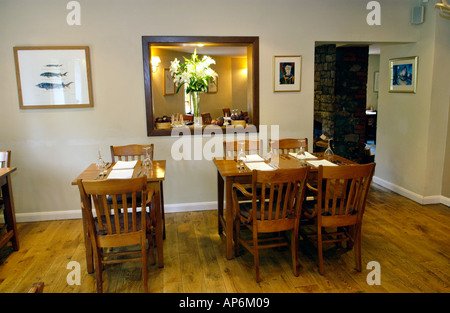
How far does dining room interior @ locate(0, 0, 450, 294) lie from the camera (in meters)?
3.08

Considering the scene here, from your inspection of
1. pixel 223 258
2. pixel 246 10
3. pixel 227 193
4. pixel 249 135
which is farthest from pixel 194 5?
pixel 223 258

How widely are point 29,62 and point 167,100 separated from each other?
4084mm

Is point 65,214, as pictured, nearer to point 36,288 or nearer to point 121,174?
point 121,174

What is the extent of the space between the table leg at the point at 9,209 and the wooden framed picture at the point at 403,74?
186 inches

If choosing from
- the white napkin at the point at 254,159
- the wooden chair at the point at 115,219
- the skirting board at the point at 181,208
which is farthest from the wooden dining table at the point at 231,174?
the skirting board at the point at 181,208

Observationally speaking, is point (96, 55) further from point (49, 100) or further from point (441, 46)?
point (441, 46)

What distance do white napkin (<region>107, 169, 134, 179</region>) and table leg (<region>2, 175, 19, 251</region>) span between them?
103 centimetres

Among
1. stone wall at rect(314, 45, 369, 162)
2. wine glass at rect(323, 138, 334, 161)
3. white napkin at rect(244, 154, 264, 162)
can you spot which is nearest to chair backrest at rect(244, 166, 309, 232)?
white napkin at rect(244, 154, 264, 162)

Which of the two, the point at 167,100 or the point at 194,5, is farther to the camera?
the point at 167,100

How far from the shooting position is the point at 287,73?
4.48 meters

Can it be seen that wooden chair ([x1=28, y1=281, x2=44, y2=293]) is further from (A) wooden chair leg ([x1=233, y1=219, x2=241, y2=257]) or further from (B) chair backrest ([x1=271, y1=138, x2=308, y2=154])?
(B) chair backrest ([x1=271, y1=138, x2=308, y2=154])

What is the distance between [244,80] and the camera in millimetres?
10188

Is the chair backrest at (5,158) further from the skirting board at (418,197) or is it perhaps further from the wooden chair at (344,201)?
the skirting board at (418,197)

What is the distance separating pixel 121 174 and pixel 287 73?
7.85ft
